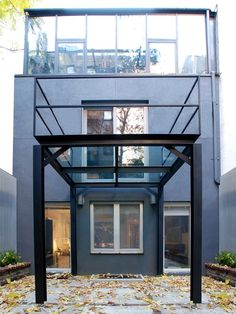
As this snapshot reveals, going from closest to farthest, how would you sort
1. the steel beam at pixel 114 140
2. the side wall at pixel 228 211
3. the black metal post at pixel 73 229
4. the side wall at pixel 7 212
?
the steel beam at pixel 114 140 < the side wall at pixel 228 211 < the side wall at pixel 7 212 < the black metal post at pixel 73 229

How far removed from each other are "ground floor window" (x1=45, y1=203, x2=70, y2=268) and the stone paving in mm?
2152

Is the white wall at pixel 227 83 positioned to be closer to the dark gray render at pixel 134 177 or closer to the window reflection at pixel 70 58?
the dark gray render at pixel 134 177

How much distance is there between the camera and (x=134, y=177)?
1073 cm

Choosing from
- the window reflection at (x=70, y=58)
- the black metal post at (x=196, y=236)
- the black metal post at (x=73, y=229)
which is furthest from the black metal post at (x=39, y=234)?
the window reflection at (x=70, y=58)

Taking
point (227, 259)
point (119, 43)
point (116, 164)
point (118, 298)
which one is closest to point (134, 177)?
point (116, 164)

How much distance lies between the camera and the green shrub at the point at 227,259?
8905mm

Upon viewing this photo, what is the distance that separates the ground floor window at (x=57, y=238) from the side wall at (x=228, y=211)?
168 inches

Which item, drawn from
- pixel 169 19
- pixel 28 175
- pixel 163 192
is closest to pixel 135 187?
pixel 163 192

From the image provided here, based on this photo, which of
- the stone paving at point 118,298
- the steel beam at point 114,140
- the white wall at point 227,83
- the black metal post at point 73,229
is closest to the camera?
the stone paving at point 118,298

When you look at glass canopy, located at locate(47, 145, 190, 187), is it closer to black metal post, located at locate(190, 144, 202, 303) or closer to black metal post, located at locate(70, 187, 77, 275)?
black metal post, located at locate(70, 187, 77, 275)

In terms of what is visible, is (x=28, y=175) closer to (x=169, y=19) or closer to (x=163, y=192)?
(x=163, y=192)

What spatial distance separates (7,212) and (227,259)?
18.2 ft

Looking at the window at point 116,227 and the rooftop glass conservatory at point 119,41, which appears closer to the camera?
the window at point 116,227

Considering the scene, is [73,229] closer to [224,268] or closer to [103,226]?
[103,226]
